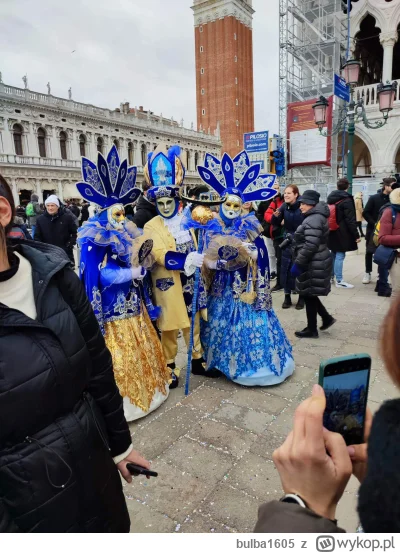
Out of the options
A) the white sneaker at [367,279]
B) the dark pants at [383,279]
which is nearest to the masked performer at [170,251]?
the dark pants at [383,279]

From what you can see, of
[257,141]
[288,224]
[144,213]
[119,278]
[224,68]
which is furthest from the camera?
[224,68]

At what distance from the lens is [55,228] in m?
6.05

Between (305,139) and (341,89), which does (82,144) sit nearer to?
(305,139)

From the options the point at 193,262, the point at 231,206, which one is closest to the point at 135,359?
the point at 193,262

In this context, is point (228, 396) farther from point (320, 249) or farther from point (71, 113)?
point (71, 113)

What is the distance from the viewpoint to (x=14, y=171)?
2778 centimetres

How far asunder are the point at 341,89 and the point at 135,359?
8.51 m

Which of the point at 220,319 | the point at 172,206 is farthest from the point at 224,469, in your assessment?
the point at 172,206

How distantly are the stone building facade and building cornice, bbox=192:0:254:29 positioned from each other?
64.3 ft

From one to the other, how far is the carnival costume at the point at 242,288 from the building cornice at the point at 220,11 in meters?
52.4

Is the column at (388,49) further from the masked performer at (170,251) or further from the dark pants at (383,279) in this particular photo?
the masked performer at (170,251)

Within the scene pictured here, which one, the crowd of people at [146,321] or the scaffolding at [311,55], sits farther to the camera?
the scaffolding at [311,55]

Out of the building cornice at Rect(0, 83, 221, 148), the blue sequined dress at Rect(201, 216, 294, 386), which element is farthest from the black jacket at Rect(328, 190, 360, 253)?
the building cornice at Rect(0, 83, 221, 148)

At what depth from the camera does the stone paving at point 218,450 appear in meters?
1.93
